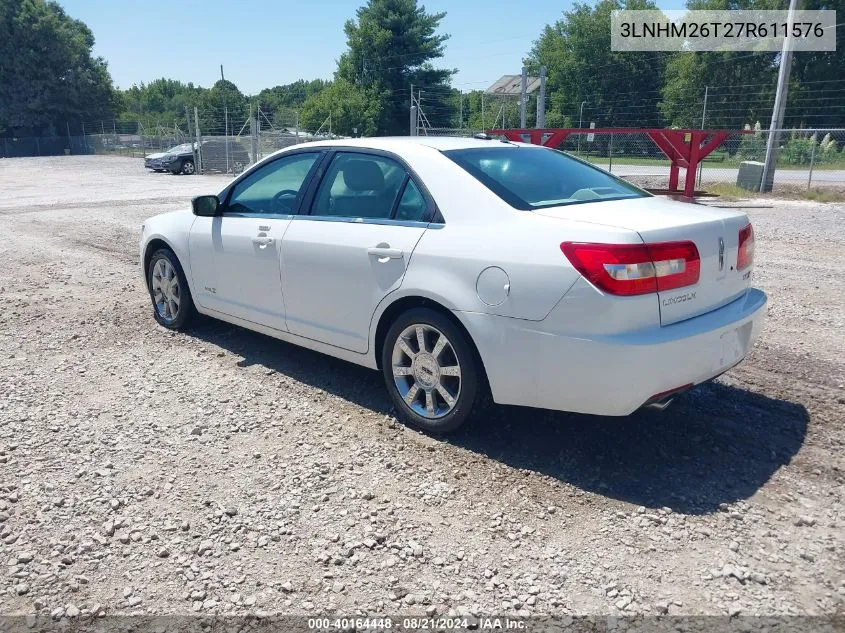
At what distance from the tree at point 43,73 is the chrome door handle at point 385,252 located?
219 feet

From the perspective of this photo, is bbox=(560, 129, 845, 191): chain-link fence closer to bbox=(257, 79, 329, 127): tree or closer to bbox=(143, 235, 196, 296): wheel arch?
bbox=(143, 235, 196, 296): wheel arch

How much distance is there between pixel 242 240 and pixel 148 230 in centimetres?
151

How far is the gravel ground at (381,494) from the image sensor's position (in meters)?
2.66

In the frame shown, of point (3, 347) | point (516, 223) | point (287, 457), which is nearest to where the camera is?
point (516, 223)

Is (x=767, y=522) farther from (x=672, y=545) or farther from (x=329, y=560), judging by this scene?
(x=329, y=560)

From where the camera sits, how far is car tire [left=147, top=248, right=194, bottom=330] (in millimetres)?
5734

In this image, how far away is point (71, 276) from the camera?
841 cm

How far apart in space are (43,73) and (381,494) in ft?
226

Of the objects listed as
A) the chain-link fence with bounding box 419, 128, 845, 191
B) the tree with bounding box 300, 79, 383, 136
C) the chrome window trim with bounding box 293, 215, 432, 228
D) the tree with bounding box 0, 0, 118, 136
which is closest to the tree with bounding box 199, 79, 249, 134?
the tree with bounding box 0, 0, 118, 136

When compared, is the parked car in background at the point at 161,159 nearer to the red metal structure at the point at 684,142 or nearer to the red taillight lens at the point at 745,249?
the red metal structure at the point at 684,142

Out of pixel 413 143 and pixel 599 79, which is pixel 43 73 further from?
pixel 413 143

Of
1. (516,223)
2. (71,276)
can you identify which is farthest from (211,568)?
(71,276)

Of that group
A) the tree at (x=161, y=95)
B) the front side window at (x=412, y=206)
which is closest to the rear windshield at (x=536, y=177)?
the front side window at (x=412, y=206)

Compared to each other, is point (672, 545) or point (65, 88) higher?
point (65, 88)
